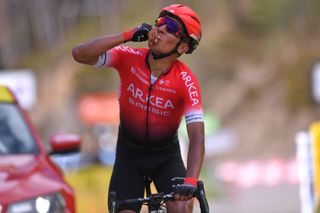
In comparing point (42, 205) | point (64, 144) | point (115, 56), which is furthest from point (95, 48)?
point (64, 144)

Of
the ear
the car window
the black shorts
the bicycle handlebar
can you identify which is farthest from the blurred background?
the bicycle handlebar

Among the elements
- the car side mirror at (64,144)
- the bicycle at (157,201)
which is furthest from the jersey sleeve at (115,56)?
the car side mirror at (64,144)

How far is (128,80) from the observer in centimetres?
648

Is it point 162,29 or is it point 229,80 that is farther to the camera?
point 229,80

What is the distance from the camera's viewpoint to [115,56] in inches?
254

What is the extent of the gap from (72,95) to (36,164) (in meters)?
32.9

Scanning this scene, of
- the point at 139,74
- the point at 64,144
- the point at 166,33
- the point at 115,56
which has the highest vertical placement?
the point at 166,33

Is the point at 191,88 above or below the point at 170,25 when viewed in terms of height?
below

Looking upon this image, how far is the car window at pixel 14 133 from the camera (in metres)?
8.31

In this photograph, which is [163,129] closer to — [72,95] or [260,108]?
[260,108]

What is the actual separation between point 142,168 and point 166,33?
103 centimetres

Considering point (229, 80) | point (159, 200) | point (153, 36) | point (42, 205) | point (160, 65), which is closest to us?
point (159, 200)

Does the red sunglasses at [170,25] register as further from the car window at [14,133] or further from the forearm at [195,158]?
the car window at [14,133]

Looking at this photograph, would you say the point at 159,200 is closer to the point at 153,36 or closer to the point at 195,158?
the point at 195,158
